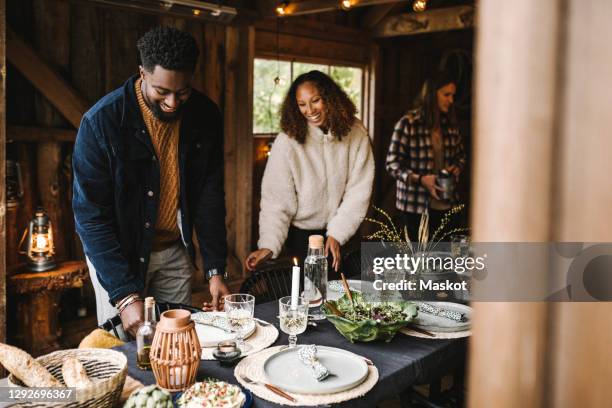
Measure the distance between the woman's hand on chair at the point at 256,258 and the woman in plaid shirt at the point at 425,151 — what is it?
184cm

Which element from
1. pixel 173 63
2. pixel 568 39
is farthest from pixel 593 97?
pixel 173 63

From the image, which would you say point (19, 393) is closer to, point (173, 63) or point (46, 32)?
point (173, 63)

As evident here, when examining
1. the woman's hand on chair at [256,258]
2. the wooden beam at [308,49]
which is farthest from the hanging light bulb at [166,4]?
the woman's hand on chair at [256,258]

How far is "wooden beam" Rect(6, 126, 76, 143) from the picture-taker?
3.53 meters

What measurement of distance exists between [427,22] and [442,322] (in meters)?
4.22

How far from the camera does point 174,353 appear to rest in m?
1.49

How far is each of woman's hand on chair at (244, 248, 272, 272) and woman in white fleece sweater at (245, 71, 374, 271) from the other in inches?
6.4

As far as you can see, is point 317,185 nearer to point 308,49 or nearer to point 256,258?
point 256,258

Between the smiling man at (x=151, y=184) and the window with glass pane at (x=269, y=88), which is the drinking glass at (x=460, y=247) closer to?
the smiling man at (x=151, y=184)

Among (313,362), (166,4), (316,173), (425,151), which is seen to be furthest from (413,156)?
(313,362)

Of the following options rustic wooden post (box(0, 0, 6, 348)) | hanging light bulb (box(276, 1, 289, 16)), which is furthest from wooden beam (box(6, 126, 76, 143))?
hanging light bulb (box(276, 1, 289, 16))

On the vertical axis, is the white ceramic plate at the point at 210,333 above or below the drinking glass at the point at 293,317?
below

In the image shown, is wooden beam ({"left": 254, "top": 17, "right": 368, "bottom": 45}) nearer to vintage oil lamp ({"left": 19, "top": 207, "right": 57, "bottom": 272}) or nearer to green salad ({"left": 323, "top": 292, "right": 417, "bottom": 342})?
vintage oil lamp ({"left": 19, "top": 207, "right": 57, "bottom": 272})

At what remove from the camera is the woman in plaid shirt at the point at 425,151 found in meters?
4.46
